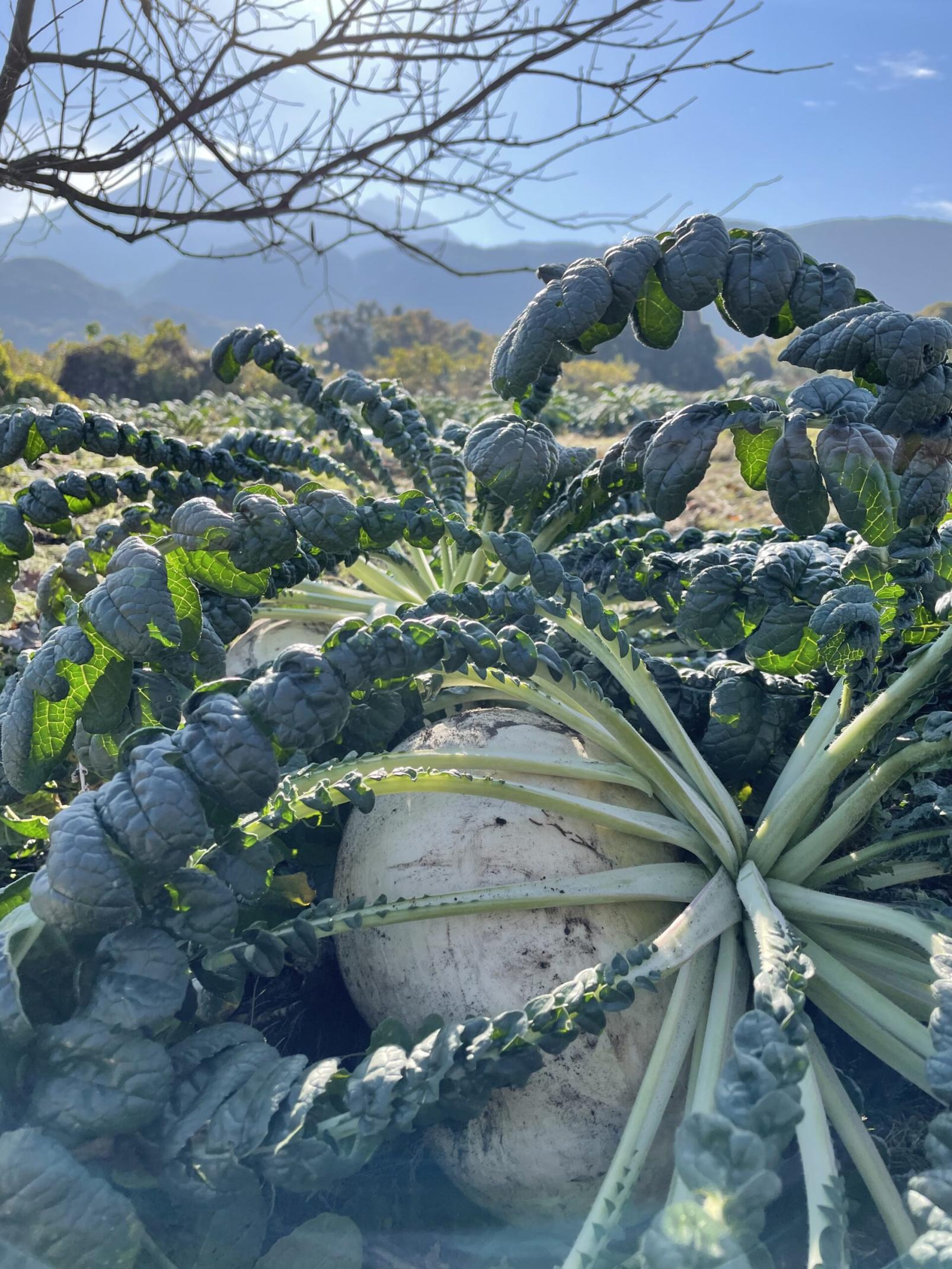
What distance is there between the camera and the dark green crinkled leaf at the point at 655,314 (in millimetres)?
2000

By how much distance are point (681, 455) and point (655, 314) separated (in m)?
0.50

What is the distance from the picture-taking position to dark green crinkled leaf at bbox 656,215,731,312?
5.97 feet

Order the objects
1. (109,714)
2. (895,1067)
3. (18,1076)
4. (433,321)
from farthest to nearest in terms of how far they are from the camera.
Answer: (433,321) < (109,714) < (895,1067) < (18,1076)

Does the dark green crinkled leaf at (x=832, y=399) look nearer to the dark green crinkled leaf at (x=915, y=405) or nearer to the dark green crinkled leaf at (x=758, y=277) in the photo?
the dark green crinkled leaf at (x=915, y=405)

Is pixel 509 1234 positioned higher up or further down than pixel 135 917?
further down

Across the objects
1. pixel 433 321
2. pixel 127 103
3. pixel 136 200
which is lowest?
pixel 136 200

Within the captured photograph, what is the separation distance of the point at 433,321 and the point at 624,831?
113ft

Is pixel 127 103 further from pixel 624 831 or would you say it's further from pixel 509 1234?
pixel 509 1234

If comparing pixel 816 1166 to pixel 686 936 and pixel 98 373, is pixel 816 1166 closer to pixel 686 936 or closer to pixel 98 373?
pixel 686 936

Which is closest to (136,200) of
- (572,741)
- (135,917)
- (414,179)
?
(414,179)

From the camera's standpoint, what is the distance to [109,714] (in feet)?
6.08

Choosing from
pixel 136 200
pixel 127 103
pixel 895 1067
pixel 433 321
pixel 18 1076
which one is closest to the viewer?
pixel 18 1076

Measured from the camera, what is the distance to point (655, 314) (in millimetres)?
2010

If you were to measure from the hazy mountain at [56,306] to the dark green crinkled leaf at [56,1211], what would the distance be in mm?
109200
